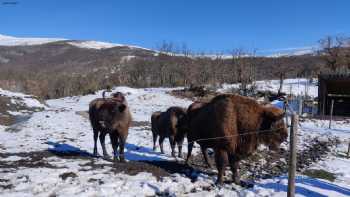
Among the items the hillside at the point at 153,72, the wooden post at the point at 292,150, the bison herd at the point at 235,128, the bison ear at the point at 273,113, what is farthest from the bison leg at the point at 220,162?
the hillside at the point at 153,72

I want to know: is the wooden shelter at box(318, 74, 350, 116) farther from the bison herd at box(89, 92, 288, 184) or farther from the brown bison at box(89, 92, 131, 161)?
the brown bison at box(89, 92, 131, 161)

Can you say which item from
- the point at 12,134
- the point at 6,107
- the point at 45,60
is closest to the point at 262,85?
the point at 6,107

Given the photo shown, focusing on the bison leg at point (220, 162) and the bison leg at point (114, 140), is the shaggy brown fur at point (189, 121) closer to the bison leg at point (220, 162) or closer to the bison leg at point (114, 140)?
the bison leg at point (220, 162)

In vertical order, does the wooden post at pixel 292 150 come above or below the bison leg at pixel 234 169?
above

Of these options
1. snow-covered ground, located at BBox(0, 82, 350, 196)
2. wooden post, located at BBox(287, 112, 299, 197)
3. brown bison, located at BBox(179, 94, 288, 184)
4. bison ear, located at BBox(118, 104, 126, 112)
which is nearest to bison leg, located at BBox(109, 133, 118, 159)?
snow-covered ground, located at BBox(0, 82, 350, 196)

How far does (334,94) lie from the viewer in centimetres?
3794

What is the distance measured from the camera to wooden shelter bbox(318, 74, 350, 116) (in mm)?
34062

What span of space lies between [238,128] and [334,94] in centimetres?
3127

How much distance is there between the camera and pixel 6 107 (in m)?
24.3

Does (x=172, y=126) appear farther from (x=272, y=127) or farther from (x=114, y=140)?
(x=272, y=127)

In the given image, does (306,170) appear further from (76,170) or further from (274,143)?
(76,170)

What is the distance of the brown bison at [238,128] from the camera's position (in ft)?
32.2

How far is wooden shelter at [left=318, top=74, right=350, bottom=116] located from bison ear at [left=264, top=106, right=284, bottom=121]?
26081 mm

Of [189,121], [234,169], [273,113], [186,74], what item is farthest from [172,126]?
[186,74]
